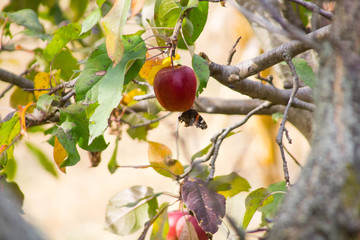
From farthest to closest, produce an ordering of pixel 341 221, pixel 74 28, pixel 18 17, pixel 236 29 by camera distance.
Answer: pixel 236 29, pixel 18 17, pixel 74 28, pixel 341 221

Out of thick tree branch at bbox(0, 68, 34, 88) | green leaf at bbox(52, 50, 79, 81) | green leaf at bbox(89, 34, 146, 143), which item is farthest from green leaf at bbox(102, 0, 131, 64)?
thick tree branch at bbox(0, 68, 34, 88)

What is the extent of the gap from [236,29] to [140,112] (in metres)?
1.71

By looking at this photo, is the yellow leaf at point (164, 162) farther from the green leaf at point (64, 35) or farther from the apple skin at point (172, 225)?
the green leaf at point (64, 35)

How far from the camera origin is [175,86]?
0.79 m

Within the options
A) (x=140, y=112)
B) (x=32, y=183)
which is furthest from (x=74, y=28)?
(x=32, y=183)

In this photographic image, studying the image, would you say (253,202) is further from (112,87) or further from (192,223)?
(112,87)

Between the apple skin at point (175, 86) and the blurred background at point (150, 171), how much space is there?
95 cm

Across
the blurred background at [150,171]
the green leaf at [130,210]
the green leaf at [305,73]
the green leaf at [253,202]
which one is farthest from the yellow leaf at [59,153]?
the blurred background at [150,171]

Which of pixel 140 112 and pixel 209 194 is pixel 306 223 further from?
pixel 140 112

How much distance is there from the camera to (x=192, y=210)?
82 cm

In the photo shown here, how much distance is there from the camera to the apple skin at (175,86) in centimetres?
79

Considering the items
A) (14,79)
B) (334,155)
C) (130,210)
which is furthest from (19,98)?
(334,155)

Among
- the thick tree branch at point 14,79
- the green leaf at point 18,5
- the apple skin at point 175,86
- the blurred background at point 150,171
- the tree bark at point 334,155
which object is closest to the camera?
the tree bark at point 334,155

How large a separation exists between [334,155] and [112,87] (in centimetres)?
42
